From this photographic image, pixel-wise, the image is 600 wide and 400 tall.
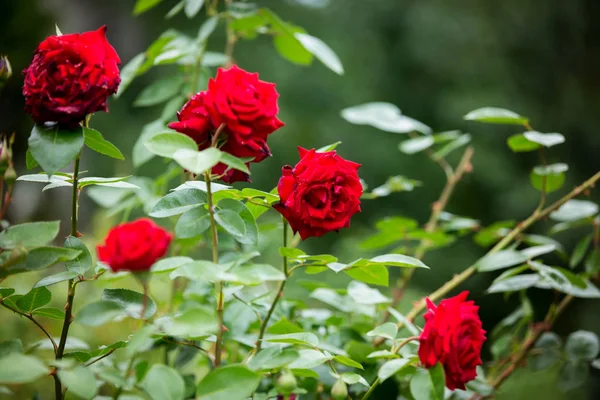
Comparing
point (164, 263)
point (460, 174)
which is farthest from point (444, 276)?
point (164, 263)

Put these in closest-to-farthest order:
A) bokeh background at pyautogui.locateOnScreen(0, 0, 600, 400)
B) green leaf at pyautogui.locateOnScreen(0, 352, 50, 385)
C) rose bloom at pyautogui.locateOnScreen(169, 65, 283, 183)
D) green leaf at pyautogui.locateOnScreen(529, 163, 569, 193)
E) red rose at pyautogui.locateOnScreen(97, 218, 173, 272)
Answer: green leaf at pyautogui.locateOnScreen(0, 352, 50, 385), rose bloom at pyautogui.locateOnScreen(169, 65, 283, 183), red rose at pyautogui.locateOnScreen(97, 218, 173, 272), green leaf at pyautogui.locateOnScreen(529, 163, 569, 193), bokeh background at pyautogui.locateOnScreen(0, 0, 600, 400)

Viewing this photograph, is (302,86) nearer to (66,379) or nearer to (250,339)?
(250,339)

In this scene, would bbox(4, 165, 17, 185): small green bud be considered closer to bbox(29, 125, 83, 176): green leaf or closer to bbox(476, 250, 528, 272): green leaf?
bbox(29, 125, 83, 176): green leaf

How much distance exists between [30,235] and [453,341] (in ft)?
1.36

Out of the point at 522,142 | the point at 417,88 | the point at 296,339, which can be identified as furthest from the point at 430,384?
the point at 417,88

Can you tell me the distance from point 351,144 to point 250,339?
300 centimetres

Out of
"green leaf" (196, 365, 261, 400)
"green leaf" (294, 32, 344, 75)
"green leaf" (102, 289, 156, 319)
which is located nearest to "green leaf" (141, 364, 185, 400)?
"green leaf" (196, 365, 261, 400)

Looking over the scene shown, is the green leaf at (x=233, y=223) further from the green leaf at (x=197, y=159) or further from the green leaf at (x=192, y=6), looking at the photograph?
the green leaf at (x=192, y=6)

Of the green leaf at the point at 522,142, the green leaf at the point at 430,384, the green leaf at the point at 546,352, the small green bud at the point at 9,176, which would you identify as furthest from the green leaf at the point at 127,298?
the green leaf at the point at 546,352

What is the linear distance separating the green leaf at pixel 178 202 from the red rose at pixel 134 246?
3.7 inches

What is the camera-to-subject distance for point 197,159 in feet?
1.45

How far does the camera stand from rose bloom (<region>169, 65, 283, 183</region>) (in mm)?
497

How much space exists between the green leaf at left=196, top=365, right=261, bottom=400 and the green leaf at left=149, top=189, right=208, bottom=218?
0.53 feet

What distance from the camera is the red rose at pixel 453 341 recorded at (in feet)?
1.85
